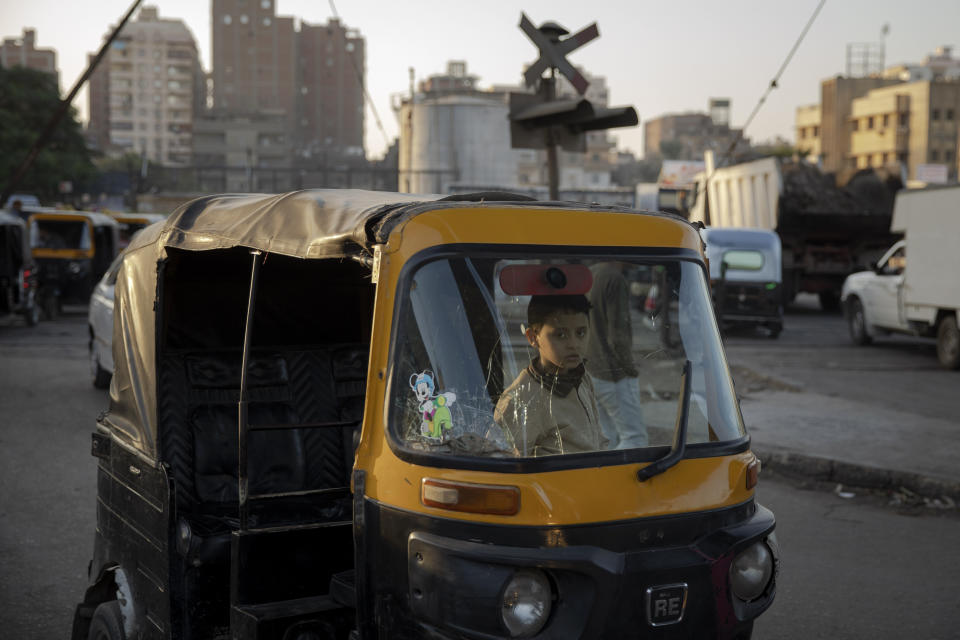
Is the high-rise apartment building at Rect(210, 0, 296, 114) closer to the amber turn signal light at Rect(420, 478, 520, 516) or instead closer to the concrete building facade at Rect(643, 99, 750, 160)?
the concrete building facade at Rect(643, 99, 750, 160)

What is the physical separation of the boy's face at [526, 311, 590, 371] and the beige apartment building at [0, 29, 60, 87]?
186 metres

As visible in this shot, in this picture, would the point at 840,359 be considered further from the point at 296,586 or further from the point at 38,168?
the point at 38,168

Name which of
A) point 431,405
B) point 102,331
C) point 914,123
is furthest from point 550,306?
point 914,123

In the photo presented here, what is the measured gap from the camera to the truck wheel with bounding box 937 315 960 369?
48.8 feet

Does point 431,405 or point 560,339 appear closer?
point 431,405

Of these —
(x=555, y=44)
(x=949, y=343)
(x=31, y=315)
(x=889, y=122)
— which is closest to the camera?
(x=555, y=44)

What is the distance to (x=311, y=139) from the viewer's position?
155 m

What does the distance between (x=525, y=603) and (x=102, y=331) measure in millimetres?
9988

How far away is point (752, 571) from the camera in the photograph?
3.19 metres

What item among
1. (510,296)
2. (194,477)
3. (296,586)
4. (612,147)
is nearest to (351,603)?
(296,586)

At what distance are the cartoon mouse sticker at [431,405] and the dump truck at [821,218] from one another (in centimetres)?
2230

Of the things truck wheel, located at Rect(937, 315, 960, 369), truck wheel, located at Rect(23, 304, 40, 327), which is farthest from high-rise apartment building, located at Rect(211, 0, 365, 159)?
truck wheel, located at Rect(937, 315, 960, 369)

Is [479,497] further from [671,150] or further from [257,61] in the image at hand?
[257,61]

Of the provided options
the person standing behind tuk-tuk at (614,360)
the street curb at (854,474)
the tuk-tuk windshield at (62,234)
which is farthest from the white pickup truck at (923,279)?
the tuk-tuk windshield at (62,234)
